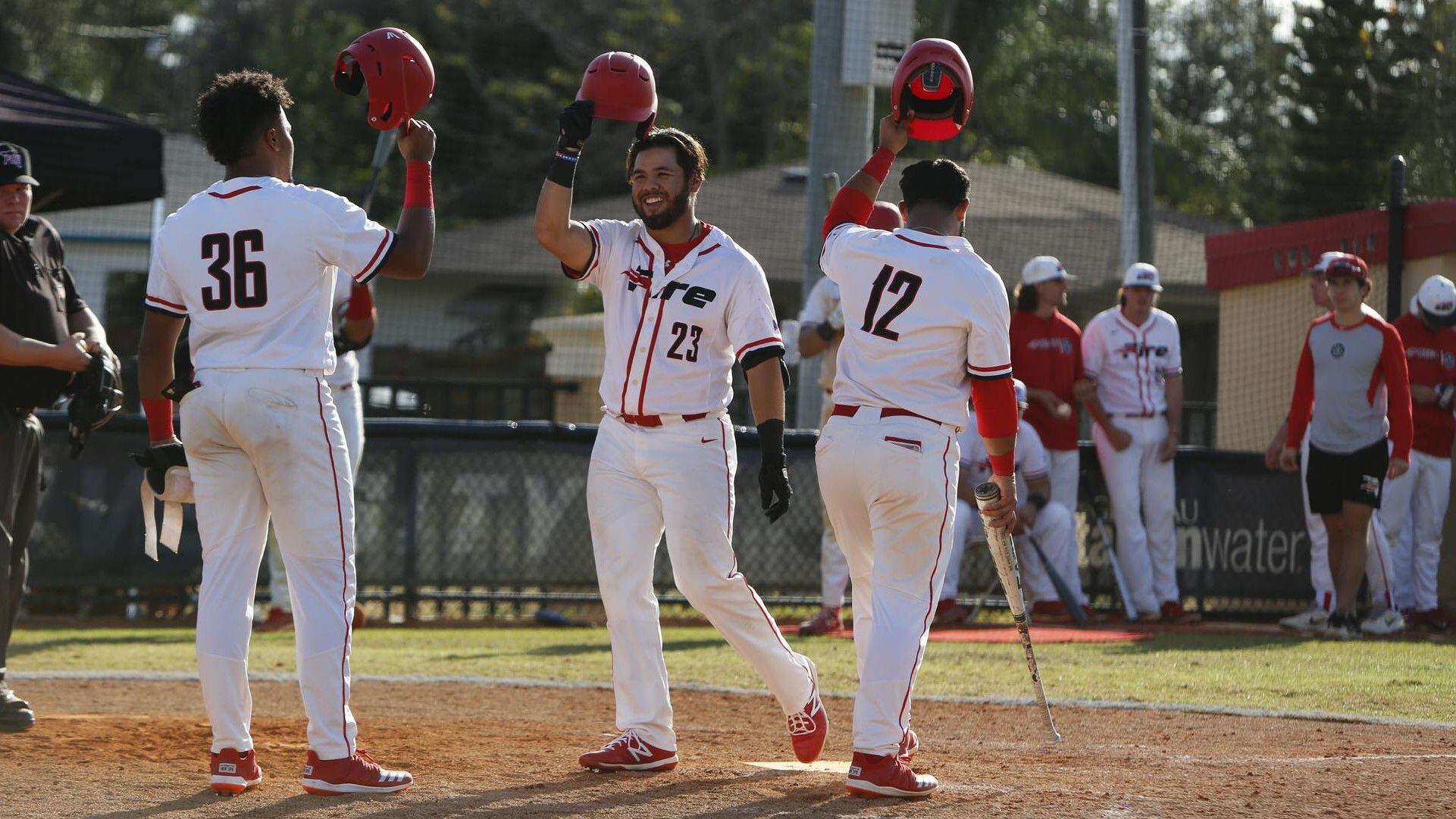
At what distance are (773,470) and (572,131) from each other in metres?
1.25

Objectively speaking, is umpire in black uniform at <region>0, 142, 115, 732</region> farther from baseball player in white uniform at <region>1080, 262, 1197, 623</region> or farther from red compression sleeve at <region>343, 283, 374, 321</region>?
baseball player in white uniform at <region>1080, 262, 1197, 623</region>

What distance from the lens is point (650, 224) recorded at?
208 inches

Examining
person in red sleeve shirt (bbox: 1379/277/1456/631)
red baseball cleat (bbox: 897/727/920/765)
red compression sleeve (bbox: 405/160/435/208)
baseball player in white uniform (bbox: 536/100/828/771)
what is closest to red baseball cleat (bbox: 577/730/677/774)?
baseball player in white uniform (bbox: 536/100/828/771)

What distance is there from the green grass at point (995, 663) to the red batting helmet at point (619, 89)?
3.23 m

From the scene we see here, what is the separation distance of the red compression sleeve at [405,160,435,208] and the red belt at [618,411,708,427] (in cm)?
91

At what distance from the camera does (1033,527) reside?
35.2 ft

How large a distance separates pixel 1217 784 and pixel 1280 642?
479cm

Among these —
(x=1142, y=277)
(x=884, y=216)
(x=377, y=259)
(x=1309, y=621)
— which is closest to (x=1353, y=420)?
(x=1309, y=621)

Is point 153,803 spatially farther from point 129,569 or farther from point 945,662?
point 129,569

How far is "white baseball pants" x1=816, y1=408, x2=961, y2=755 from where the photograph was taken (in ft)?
16.0

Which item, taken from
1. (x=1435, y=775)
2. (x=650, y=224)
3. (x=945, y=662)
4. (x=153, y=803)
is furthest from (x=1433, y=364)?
(x=153, y=803)

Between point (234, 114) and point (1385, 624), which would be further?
point (1385, 624)

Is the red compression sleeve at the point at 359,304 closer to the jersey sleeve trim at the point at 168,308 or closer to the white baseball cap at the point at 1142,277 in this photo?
the jersey sleeve trim at the point at 168,308

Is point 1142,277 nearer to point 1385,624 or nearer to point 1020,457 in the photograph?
point 1020,457
